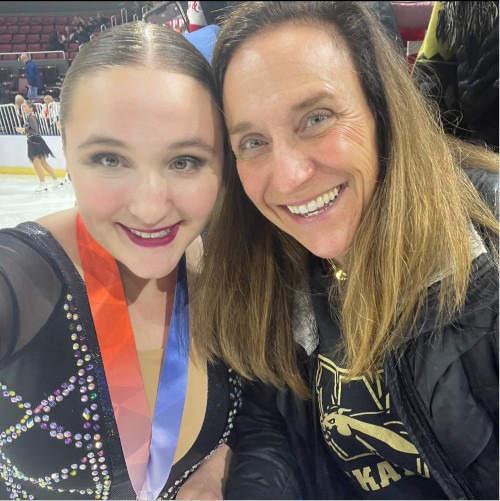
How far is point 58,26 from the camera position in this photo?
0.80m

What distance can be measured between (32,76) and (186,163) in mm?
294

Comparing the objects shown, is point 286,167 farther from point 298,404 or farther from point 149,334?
point 298,404

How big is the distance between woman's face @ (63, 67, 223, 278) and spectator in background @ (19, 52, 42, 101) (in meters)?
0.08

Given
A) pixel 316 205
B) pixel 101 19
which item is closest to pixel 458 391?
pixel 316 205

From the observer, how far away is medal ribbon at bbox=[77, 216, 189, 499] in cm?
88

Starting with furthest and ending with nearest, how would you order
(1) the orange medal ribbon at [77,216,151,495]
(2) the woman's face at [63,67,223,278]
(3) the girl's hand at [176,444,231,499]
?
1. (3) the girl's hand at [176,444,231,499]
2. (1) the orange medal ribbon at [77,216,151,495]
3. (2) the woman's face at [63,67,223,278]

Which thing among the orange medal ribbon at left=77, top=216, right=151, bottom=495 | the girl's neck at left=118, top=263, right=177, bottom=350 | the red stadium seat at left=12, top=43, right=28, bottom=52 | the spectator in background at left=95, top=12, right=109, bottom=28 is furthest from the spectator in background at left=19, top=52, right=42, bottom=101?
the girl's neck at left=118, top=263, right=177, bottom=350

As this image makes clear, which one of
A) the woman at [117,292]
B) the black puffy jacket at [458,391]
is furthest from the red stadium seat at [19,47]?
the black puffy jacket at [458,391]

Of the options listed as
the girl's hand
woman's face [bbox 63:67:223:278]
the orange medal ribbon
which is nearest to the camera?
woman's face [bbox 63:67:223:278]

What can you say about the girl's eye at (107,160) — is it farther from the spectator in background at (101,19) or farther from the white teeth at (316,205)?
the white teeth at (316,205)

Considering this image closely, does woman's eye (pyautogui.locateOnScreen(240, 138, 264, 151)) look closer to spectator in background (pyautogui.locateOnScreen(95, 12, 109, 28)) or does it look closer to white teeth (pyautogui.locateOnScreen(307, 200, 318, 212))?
white teeth (pyautogui.locateOnScreen(307, 200, 318, 212))

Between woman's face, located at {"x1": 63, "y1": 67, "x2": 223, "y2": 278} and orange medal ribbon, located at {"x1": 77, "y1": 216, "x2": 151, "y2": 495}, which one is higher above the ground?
woman's face, located at {"x1": 63, "y1": 67, "x2": 223, "y2": 278}

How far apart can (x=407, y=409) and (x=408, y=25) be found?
78 centimetres

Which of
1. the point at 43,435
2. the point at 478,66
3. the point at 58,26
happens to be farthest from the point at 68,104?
the point at 478,66
